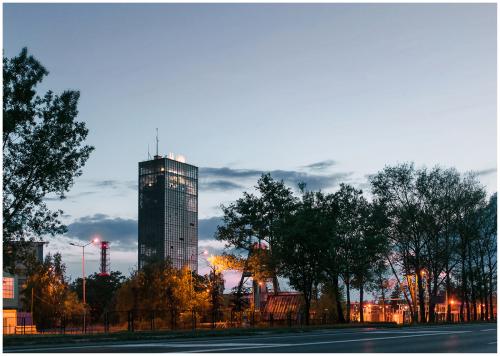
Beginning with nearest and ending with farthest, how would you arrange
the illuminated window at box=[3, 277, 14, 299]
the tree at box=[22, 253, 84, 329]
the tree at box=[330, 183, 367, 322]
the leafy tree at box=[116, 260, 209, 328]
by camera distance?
the tree at box=[330, 183, 367, 322]
the leafy tree at box=[116, 260, 209, 328]
the illuminated window at box=[3, 277, 14, 299]
the tree at box=[22, 253, 84, 329]

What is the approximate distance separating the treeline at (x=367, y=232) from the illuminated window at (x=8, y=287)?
960 inches

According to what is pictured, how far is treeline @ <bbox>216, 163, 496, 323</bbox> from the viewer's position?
201ft

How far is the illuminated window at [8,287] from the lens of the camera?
81625mm

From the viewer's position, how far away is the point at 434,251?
7381 cm

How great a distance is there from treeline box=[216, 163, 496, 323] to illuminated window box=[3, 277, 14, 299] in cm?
2439

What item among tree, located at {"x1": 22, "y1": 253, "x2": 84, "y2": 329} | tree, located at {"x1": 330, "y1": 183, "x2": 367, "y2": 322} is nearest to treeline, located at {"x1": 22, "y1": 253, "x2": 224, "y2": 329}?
tree, located at {"x1": 22, "y1": 253, "x2": 84, "y2": 329}

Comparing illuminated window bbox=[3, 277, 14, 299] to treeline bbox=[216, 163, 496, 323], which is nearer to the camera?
treeline bbox=[216, 163, 496, 323]

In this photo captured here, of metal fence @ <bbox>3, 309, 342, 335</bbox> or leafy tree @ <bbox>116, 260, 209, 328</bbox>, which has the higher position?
leafy tree @ <bbox>116, 260, 209, 328</bbox>

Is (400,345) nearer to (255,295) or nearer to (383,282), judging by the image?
(383,282)

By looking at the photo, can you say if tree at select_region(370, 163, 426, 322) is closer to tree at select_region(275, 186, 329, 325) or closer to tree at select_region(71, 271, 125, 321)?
tree at select_region(275, 186, 329, 325)

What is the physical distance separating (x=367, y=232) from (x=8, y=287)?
40.3 meters

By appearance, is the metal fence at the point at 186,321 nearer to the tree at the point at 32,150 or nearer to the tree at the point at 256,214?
the tree at the point at 256,214

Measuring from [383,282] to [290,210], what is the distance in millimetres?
10843

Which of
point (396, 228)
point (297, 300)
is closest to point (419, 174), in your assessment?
point (396, 228)
